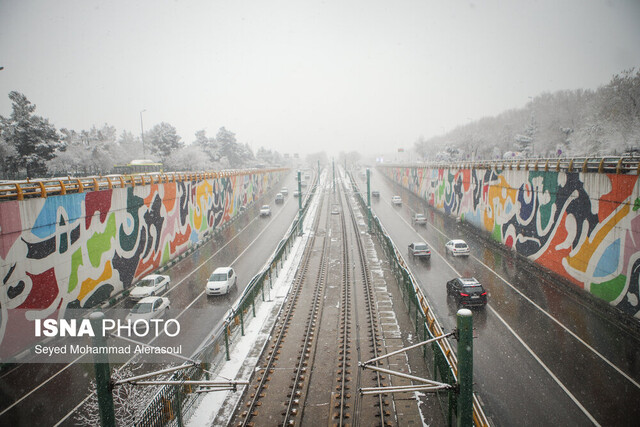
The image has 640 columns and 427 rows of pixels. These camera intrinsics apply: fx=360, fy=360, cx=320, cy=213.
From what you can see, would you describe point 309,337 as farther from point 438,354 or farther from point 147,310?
point 147,310

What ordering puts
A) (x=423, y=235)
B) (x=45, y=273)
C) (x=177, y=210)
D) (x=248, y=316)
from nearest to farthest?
1. (x=45, y=273)
2. (x=248, y=316)
3. (x=177, y=210)
4. (x=423, y=235)

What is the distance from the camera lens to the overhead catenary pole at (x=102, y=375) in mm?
5590

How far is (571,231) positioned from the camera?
1958cm

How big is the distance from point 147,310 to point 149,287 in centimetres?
375

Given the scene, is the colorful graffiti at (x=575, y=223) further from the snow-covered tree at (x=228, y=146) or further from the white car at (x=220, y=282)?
the snow-covered tree at (x=228, y=146)

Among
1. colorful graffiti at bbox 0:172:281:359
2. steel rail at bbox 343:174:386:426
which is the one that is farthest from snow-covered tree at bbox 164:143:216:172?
steel rail at bbox 343:174:386:426

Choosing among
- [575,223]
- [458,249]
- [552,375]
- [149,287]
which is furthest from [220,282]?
[575,223]

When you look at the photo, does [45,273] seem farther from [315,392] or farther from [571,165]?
[571,165]

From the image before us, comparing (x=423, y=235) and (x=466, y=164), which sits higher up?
(x=466, y=164)

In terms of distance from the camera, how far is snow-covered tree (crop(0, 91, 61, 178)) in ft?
101

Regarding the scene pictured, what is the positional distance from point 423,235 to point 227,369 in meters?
26.5

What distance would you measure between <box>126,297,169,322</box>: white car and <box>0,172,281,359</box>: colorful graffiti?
317 centimetres

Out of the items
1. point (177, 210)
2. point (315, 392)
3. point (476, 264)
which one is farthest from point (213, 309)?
point (476, 264)

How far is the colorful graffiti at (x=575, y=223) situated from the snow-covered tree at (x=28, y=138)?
1525 inches
